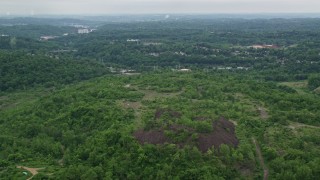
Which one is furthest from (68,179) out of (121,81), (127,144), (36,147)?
(121,81)

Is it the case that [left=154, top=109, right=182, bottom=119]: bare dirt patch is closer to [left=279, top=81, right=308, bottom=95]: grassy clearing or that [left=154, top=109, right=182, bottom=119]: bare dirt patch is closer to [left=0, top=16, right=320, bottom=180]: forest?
[left=0, top=16, right=320, bottom=180]: forest

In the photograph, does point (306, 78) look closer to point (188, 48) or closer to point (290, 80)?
point (290, 80)

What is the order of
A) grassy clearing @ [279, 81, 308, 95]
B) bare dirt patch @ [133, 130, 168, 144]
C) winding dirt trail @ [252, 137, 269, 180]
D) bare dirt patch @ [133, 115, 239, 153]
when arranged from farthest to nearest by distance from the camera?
grassy clearing @ [279, 81, 308, 95]
bare dirt patch @ [133, 130, 168, 144]
bare dirt patch @ [133, 115, 239, 153]
winding dirt trail @ [252, 137, 269, 180]

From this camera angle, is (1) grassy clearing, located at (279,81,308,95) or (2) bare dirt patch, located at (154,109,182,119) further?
(1) grassy clearing, located at (279,81,308,95)

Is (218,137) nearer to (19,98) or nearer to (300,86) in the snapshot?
(300,86)

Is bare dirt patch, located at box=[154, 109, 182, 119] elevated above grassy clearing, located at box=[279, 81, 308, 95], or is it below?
above

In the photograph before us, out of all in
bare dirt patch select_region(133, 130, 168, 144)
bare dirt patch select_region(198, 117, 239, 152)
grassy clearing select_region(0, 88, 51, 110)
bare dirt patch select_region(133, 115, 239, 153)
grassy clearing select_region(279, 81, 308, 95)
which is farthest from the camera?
grassy clearing select_region(279, 81, 308, 95)

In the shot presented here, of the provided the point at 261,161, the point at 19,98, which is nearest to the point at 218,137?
the point at 261,161

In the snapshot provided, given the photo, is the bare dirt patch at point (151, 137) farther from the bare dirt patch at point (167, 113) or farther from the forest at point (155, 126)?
the bare dirt patch at point (167, 113)

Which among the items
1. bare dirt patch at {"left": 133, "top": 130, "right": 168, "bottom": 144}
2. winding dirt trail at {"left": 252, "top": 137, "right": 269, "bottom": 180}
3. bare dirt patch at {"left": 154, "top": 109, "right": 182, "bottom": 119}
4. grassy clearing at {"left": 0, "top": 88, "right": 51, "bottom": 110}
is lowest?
grassy clearing at {"left": 0, "top": 88, "right": 51, "bottom": 110}

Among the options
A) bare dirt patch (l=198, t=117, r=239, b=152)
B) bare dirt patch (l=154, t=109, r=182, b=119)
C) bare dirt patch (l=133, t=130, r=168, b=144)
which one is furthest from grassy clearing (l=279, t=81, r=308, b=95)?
bare dirt patch (l=133, t=130, r=168, b=144)

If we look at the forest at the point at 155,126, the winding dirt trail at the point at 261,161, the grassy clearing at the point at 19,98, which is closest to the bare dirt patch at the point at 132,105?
the forest at the point at 155,126
